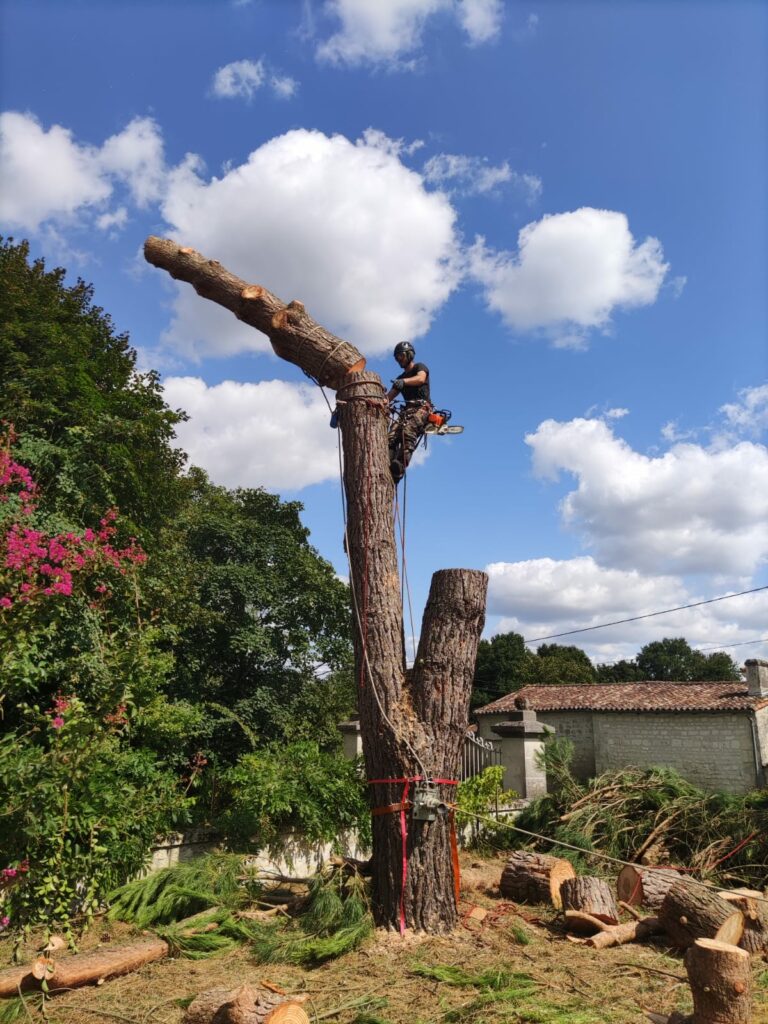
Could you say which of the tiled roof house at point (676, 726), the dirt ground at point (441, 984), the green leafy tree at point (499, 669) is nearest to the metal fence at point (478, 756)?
the tiled roof house at point (676, 726)

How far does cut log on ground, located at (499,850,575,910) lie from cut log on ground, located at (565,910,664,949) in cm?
71

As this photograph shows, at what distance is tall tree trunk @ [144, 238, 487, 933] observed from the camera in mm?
4793

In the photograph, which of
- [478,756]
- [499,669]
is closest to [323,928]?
[478,756]

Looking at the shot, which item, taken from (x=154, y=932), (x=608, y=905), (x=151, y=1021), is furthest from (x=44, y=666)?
(x=608, y=905)

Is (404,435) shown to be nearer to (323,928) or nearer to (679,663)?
(323,928)

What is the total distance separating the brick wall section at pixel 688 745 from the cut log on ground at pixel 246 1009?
12.1 metres

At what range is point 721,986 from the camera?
11.2 ft

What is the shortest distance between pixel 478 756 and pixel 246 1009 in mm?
8598

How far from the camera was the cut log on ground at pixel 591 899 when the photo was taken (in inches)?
214

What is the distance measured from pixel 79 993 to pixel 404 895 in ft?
6.82

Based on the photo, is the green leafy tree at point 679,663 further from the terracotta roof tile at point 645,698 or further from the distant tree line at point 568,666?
the terracotta roof tile at point 645,698

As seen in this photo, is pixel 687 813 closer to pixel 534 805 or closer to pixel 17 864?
pixel 534 805

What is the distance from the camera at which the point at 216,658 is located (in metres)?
11.3

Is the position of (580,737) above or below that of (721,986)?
above
